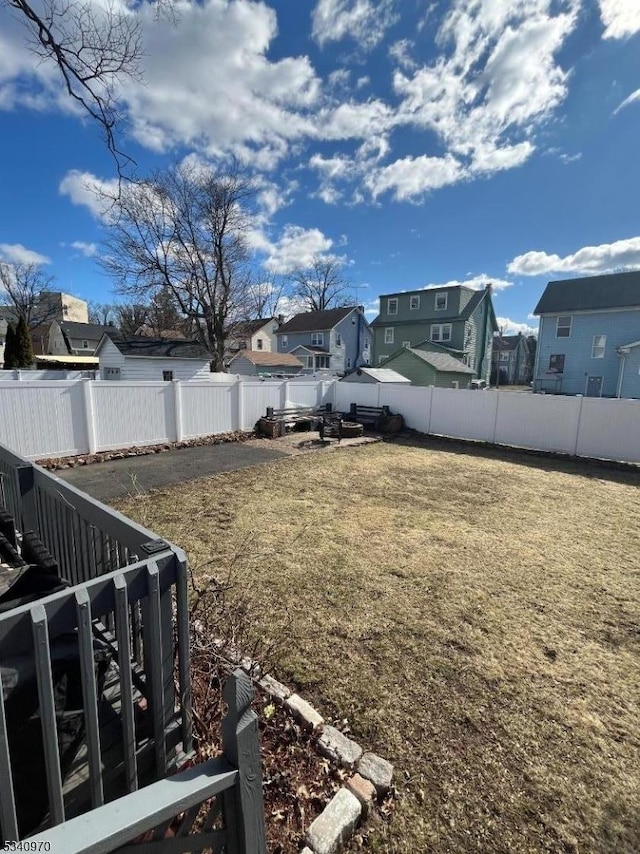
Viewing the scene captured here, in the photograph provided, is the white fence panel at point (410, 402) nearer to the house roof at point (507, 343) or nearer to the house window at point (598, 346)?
the house window at point (598, 346)

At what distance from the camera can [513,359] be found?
4794 cm

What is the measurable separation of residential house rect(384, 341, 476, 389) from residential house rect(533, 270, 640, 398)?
558 cm

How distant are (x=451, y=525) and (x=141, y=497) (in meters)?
4.42

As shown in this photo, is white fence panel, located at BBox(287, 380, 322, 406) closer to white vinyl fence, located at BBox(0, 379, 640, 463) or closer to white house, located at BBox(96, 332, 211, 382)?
white vinyl fence, located at BBox(0, 379, 640, 463)

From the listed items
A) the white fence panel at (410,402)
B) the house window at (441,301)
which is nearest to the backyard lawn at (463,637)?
the white fence panel at (410,402)

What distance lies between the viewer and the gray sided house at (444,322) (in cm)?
2588

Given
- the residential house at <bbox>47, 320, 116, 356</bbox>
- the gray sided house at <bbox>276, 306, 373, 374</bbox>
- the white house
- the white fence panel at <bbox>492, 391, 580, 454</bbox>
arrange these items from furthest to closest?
the residential house at <bbox>47, 320, 116, 356</bbox> < the gray sided house at <bbox>276, 306, 373, 374</bbox> < the white house < the white fence panel at <bbox>492, 391, 580, 454</bbox>

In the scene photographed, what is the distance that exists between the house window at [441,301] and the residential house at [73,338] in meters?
36.6

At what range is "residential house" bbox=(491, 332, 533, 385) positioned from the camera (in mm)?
47375

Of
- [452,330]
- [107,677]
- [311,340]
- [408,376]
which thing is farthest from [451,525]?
[311,340]

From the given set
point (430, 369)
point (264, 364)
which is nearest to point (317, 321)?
point (264, 364)

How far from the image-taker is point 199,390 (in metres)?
9.80

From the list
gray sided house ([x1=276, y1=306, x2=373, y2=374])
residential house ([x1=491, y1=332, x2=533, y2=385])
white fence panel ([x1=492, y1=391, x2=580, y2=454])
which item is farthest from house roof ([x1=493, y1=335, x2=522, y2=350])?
white fence panel ([x1=492, y1=391, x2=580, y2=454])

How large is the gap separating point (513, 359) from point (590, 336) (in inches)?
1129
